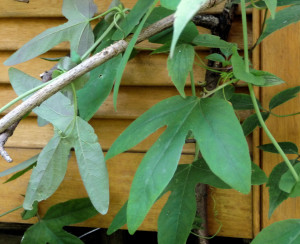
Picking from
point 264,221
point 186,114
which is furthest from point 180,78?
point 264,221

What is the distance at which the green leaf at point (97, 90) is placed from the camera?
0.71 meters

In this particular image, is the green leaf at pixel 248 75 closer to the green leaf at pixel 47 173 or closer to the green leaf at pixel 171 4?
the green leaf at pixel 171 4

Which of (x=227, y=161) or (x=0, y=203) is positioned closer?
(x=227, y=161)

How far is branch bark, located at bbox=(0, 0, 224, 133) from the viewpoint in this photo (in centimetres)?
52

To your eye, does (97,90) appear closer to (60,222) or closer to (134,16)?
(134,16)

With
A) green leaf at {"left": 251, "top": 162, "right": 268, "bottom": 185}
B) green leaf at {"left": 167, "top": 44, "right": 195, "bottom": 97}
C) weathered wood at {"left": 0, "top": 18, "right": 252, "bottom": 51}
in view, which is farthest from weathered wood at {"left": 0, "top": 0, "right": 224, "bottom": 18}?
green leaf at {"left": 251, "top": 162, "right": 268, "bottom": 185}

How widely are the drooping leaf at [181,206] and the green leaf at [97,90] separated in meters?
0.18

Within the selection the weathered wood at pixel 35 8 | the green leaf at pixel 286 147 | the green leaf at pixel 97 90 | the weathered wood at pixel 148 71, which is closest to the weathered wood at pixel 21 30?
the weathered wood at pixel 35 8

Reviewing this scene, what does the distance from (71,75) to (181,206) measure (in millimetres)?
272

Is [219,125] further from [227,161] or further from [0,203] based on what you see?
[0,203]

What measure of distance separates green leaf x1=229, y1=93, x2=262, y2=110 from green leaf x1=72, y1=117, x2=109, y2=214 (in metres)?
0.31

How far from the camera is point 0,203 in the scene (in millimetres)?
1058

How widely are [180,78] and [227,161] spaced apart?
5.6 inches

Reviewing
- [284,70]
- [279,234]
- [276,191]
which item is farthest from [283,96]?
[279,234]
